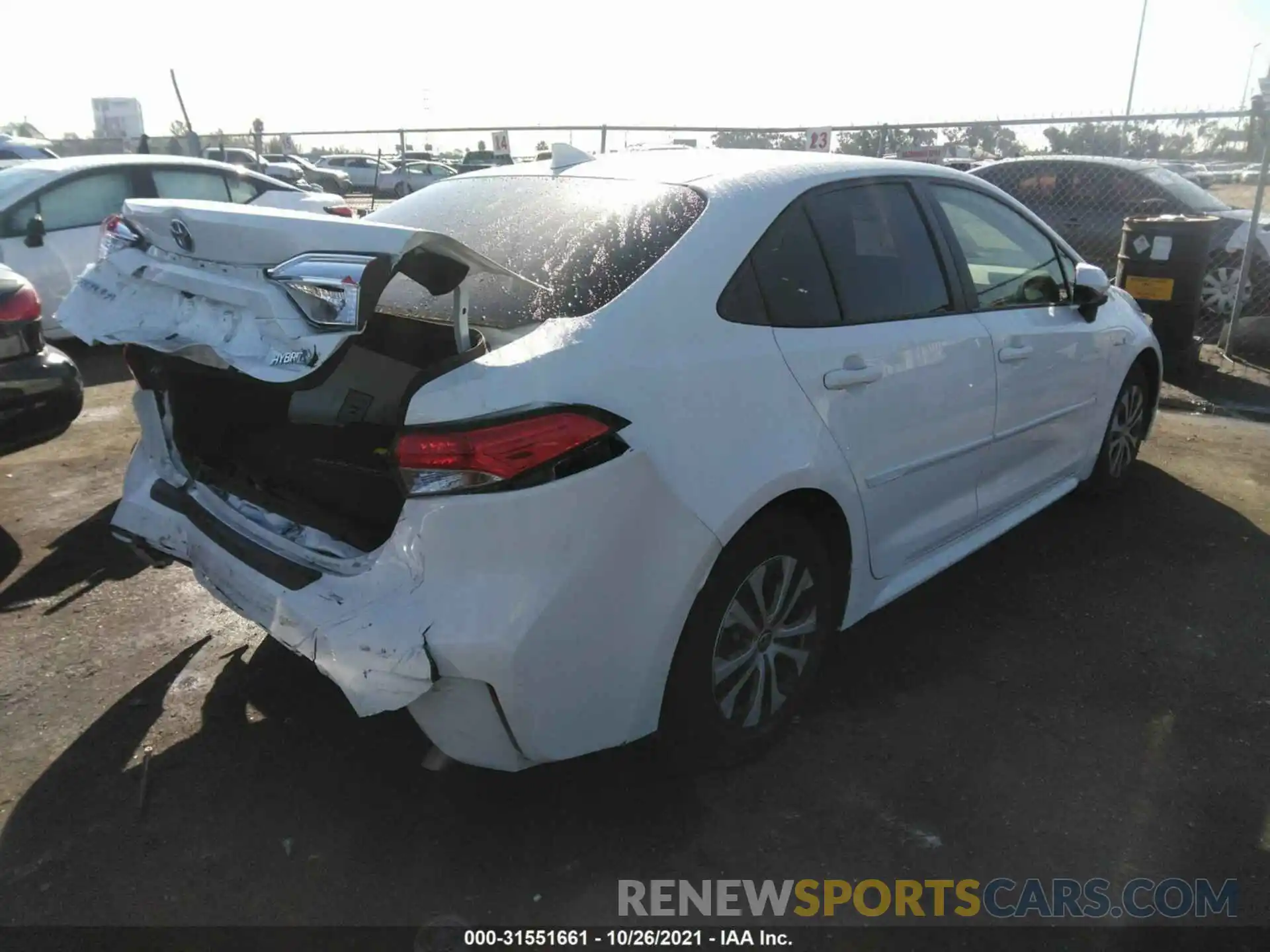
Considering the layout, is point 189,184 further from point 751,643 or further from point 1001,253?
point 751,643

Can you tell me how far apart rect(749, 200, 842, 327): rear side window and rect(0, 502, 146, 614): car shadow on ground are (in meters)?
2.70

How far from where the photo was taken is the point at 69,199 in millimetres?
7648

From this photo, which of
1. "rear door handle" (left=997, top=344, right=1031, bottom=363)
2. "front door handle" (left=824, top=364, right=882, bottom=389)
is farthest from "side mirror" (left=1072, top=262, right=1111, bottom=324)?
"front door handle" (left=824, top=364, right=882, bottom=389)

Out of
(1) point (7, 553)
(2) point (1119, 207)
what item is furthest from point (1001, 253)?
(2) point (1119, 207)

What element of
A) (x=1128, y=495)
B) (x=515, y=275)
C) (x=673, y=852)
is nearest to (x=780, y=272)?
(x=515, y=275)

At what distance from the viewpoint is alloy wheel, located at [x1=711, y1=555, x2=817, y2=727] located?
2.67 m

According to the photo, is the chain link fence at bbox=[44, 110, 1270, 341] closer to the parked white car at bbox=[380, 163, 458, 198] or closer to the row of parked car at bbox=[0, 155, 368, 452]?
the row of parked car at bbox=[0, 155, 368, 452]

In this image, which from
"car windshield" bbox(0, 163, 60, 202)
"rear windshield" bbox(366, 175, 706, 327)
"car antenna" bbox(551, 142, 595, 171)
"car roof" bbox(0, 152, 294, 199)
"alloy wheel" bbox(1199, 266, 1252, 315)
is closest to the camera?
"rear windshield" bbox(366, 175, 706, 327)

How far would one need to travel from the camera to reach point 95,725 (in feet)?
9.89

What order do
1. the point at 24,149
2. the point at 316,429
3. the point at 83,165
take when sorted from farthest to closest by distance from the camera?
the point at 24,149 → the point at 83,165 → the point at 316,429

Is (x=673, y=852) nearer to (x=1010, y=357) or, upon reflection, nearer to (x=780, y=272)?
(x=780, y=272)

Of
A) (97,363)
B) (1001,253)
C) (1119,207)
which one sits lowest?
(97,363)

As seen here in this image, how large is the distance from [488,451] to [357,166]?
36805 mm

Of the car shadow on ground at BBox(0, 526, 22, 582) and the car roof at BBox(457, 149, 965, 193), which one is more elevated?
the car roof at BBox(457, 149, 965, 193)
